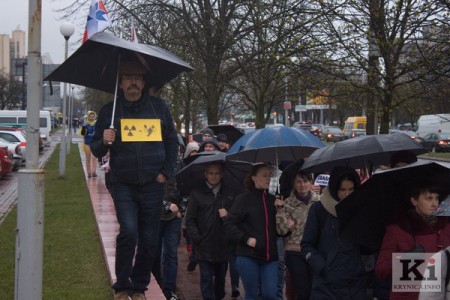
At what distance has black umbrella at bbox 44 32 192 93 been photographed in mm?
5523

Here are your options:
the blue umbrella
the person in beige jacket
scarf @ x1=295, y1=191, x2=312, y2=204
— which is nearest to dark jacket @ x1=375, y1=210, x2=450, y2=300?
the person in beige jacket

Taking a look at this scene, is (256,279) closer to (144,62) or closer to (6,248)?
(144,62)

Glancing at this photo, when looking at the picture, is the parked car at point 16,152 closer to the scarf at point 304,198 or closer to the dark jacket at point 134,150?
the scarf at point 304,198

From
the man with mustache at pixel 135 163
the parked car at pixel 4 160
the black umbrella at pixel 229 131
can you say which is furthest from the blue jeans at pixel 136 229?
the parked car at pixel 4 160

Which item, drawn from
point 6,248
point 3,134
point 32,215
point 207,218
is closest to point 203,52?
point 6,248

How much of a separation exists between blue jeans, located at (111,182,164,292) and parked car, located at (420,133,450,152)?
44582mm

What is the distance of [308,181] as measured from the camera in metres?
6.92

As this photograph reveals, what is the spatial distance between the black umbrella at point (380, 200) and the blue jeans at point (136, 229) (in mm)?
1664

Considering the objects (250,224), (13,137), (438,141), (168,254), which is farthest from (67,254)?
(438,141)

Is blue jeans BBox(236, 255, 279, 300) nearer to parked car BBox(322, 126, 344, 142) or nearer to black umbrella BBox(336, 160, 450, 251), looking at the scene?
black umbrella BBox(336, 160, 450, 251)

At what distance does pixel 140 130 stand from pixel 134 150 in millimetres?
166

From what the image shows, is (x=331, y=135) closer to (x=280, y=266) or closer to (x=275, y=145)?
(x=275, y=145)

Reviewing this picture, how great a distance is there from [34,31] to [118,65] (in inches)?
41.9

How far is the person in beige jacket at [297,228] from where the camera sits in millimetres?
6578
